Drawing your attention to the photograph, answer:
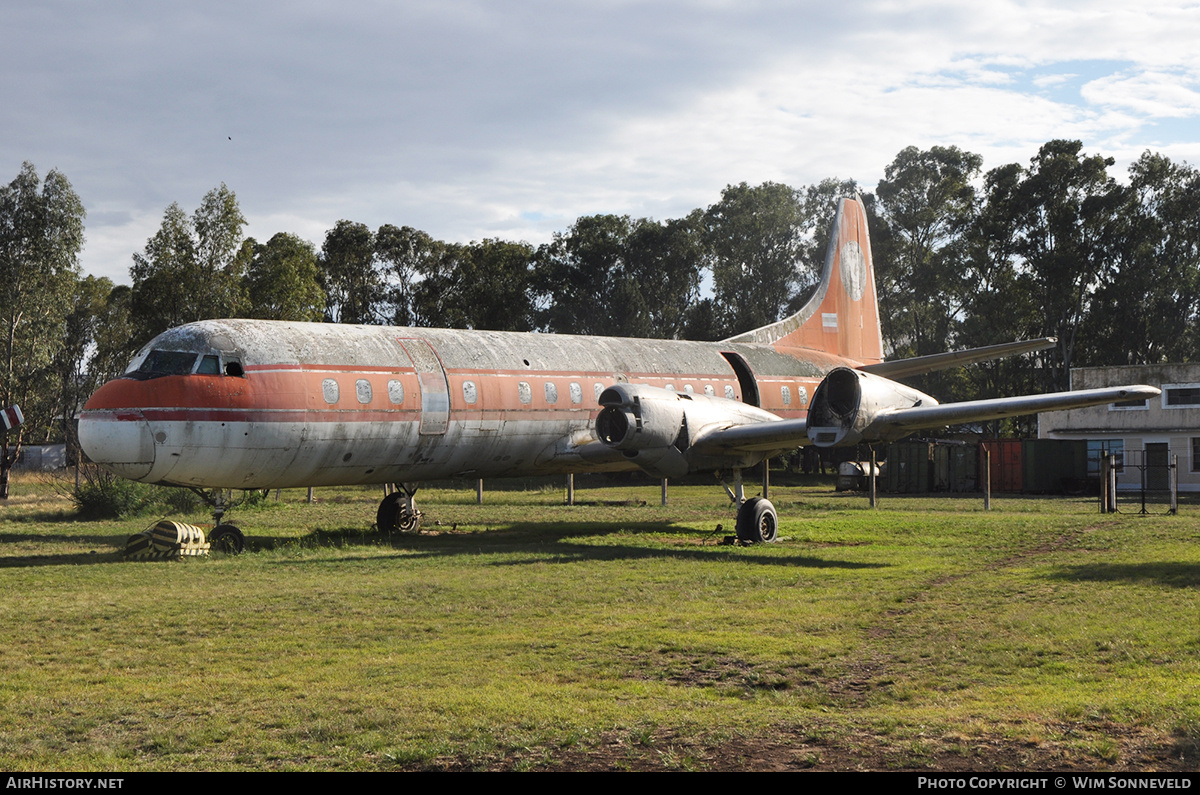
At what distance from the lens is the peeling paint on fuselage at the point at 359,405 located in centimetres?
1792

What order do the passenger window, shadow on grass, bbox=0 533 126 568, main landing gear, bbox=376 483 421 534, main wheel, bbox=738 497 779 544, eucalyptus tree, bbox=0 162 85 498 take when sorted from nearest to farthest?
1. shadow on grass, bbox=0 533 126 568
2. the passenger window
3. main wheel, bbox=738 497 779 544
4. main landing gear, bbox=376 483 421 534
5. eucalyptus tree, bbox=0 162 85 498

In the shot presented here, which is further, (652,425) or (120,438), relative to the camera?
(652,425)

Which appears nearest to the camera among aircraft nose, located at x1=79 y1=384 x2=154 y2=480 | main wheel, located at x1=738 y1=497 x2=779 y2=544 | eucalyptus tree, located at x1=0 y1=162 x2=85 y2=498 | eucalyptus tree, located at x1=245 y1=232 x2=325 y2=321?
aircraft nose, located at x1=79 y1=384 x2=154 y2=480

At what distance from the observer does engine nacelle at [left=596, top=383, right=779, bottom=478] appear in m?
20.2

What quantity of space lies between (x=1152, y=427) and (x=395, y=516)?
3888cm

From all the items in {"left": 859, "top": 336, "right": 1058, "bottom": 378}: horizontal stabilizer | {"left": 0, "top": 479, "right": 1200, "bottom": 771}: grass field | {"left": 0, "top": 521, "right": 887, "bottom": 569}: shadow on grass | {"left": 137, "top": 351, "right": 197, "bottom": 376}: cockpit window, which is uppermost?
{"left": 859, "top": 336, "right": 1058, "bottom": 378}: horizontal stabilizer

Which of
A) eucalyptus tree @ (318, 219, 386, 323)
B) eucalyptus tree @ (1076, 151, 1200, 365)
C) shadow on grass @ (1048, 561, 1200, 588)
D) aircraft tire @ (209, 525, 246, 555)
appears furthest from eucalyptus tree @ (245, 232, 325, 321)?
eucalyptus tree @ (1076, 151, 1200, 365)

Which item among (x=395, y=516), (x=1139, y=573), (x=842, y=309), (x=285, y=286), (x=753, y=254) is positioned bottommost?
(x=1139, y=573)

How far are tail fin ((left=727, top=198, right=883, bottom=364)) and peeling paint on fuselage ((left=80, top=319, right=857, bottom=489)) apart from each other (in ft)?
18.8

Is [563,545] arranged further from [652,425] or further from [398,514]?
[398,514]

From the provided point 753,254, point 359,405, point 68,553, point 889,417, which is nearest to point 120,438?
point 68,553

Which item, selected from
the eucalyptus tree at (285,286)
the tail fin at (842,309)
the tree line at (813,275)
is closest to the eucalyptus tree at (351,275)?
the tree line at (813,275)

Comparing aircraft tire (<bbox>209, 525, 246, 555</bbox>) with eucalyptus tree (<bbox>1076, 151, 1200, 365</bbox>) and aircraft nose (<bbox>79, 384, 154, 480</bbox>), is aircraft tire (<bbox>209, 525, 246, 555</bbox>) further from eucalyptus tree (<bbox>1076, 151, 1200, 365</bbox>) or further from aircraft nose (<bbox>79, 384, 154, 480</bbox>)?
eucalyptus tree (<bbox>1076, 151, 1200, 365</bbox>)

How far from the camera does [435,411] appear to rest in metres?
20.6
